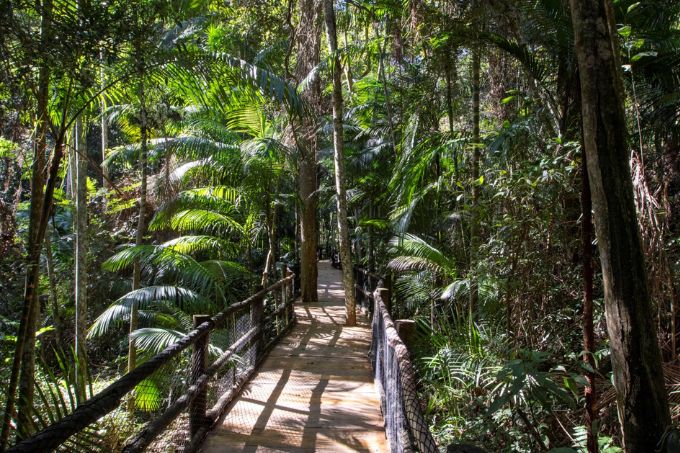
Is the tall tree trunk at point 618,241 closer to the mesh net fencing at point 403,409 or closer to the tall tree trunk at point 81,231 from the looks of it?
the mesh net fencing at point 403,409

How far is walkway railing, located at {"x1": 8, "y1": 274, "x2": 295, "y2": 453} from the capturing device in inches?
76.5

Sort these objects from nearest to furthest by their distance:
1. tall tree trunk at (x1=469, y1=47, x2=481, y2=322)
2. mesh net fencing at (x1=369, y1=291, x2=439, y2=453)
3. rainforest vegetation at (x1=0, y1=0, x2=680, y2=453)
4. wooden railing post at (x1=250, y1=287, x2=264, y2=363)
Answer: mesh net fencing at (x1=369, y1=291, x2=439, y2=453), rainforest vegetation at (x1=0, y1=0, x2=680, y2=453), tall tree trunk at (x1=469, y1=47, x2=481, y2=322), wooden railing post at (x1=250, y1=287, x2=264, y2=363)

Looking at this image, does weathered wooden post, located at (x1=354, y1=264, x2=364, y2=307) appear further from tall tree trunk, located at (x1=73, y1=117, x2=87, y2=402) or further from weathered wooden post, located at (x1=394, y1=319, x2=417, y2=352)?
weathered wooden post, located at (x1=394, y1=319, x2=417, y2=352)

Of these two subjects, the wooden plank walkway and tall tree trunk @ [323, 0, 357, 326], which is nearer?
the wooden plank walkway

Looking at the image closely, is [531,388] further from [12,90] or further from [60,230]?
[60,230]

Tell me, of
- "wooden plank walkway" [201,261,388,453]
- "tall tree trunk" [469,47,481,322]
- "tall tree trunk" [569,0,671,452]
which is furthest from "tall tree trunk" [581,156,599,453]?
"tall tree trunk" [469,47,481,322]

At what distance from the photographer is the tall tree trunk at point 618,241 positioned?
2.64m

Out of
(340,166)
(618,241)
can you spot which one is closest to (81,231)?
(340,166)

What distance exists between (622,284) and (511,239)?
2496 mm

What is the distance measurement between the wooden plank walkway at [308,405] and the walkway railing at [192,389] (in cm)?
15

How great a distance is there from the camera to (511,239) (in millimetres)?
5176

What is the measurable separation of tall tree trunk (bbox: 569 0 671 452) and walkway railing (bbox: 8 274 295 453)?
260cm

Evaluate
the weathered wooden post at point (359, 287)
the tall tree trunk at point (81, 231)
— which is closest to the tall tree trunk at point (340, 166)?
the weathered wooden post at point (359, 287)

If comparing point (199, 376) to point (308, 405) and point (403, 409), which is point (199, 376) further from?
point (403, 409)
